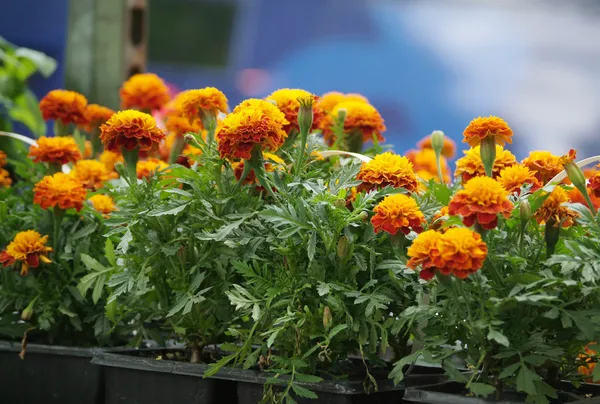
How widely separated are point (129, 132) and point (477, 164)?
506 mm

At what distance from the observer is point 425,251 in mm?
950

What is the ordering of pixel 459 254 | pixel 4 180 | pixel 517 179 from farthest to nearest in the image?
pixel 4 180 → pixel 517 179 → pixel 459 254

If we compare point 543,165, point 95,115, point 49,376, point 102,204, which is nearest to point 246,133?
point 543,165

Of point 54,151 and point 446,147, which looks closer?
point 54,151

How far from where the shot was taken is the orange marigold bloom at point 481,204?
3.12 feet

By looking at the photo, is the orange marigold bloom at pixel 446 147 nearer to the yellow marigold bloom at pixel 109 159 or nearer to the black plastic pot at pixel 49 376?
the yellow marigold bloom at pixel 109 159

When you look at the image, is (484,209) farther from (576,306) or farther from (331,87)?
(331,87)

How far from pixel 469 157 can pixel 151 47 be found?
2626 mm

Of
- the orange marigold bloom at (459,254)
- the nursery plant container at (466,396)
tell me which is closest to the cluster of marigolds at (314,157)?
the orange marigold bloom at (459,254)

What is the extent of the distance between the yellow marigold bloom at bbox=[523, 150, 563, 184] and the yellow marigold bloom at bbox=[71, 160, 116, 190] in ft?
2.57

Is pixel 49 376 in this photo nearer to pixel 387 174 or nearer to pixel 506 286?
pixel 387 174

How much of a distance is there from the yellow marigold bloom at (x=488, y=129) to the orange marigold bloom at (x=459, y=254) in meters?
0.23

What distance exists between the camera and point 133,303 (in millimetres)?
Answer: 1417

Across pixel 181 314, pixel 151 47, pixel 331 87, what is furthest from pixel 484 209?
pixel 151 47
